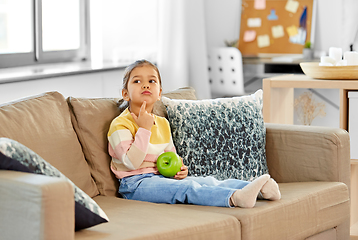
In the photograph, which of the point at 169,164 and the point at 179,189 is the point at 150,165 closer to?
the point at 169,164

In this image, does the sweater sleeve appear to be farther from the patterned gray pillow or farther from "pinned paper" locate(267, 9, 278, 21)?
"pinned paper" locate(267, 9, 278, 21)

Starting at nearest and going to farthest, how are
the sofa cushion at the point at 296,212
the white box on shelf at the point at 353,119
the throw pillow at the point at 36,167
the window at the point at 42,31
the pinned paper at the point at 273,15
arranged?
the throw pillow at the point at 36,167
the sofa cushion at the point at 296,212
the white box on shelf at the point at 353,119
the window at the point at 42,31
the pinned paper at the point at 273,15

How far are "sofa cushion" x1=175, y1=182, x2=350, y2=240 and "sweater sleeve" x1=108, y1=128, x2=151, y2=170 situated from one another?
228 millimetres

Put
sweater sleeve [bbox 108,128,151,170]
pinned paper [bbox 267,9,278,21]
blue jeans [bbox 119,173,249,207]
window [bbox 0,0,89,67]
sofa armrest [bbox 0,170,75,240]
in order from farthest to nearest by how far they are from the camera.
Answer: pinned paper [bbox 267,9,278,21] → window [bbox 0,0,89,67] → sweater sleeve [bbox 108,128,151,170] → blue jeans [bbox 119,173,249,207] → sofa armrest [bbox 0,170,75,240]

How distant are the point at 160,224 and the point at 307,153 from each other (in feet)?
2.81

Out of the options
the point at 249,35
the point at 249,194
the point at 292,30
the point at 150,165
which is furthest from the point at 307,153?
the point at 249,35

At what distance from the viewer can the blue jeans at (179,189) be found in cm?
178

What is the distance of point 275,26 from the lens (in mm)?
4223

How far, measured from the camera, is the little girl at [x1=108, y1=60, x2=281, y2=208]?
1.77m

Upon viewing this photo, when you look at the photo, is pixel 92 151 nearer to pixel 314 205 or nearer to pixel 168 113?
pixel 168 113

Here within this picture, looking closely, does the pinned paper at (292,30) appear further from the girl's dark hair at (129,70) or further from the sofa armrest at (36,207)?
the sofa armrest at (36,207)

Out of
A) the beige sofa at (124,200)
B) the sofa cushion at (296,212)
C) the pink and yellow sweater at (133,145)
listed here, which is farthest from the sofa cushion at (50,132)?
the sofa cushion at (296,212)

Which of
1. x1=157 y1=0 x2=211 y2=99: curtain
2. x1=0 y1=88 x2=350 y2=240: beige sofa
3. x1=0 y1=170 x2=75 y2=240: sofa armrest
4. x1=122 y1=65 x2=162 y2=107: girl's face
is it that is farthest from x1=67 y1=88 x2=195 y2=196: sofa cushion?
x1=157 y1=0 x2=211 y2=99: curtain

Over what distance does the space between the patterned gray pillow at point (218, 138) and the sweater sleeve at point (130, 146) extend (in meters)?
0.23
